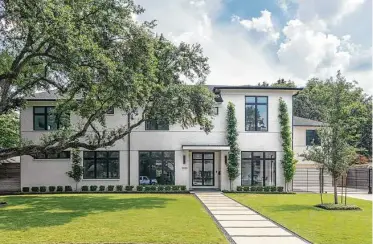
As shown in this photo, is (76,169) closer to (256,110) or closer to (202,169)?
(202,169)

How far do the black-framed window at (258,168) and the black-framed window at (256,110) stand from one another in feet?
5.61

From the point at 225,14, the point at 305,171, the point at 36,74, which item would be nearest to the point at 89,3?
the point at 225,14

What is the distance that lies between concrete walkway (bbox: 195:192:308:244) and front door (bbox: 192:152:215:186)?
8739 millimetres

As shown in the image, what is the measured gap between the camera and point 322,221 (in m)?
13.0

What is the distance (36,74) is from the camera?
1842 cm

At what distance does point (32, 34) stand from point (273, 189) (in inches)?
687

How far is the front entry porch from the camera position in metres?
25.6

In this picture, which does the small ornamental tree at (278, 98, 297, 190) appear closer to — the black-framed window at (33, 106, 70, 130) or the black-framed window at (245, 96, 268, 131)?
the black-framed window at (245, 96, 268, 131)

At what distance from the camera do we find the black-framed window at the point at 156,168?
25.2 metres

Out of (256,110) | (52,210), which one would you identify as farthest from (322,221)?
(256,110)

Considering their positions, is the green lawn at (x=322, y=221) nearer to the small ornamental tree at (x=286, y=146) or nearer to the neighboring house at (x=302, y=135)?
the small ornamental tree at (x=286, y=146)

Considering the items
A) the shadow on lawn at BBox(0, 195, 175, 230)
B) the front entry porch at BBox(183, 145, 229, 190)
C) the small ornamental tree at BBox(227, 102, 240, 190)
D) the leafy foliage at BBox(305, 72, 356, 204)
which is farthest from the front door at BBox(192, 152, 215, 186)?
the leafy foliage at BBox(305, 72, 356, 204)

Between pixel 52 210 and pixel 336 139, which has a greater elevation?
pixel 336 139

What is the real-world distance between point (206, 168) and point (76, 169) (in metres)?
8.19
